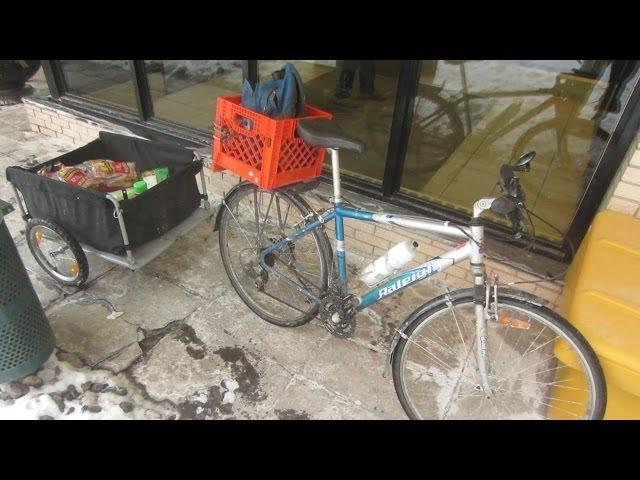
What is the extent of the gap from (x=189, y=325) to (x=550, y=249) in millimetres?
2343

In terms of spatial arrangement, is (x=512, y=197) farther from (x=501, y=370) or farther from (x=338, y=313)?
(x=501, y=370)

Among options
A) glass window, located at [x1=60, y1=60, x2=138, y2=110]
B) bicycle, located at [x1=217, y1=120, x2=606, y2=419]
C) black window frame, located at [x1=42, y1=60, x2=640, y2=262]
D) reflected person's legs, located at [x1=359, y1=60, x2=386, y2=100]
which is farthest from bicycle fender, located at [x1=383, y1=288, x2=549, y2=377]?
glass window, located at [x1=60, y1=60, x2=138, y2=110]

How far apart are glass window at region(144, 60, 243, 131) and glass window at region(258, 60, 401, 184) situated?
0.48 meters

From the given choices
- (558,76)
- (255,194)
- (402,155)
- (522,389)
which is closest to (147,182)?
(255,194)

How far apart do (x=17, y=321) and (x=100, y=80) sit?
10.9ft

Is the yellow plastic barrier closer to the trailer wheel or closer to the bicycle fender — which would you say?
the bicycle fender

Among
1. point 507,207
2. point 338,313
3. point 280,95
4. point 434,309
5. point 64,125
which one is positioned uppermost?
point 280,95

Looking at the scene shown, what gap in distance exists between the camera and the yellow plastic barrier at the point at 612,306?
5.73 ft

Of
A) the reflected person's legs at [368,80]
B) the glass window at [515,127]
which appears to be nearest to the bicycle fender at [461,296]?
the glass window at [515,127]

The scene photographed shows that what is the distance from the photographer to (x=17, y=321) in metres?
2.27

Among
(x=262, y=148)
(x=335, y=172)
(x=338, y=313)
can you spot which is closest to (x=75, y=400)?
(x=338, y=313)

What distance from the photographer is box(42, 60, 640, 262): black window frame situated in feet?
7.98

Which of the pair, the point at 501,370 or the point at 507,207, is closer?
the point at 507,207

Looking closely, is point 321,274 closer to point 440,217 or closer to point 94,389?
point 440,217
